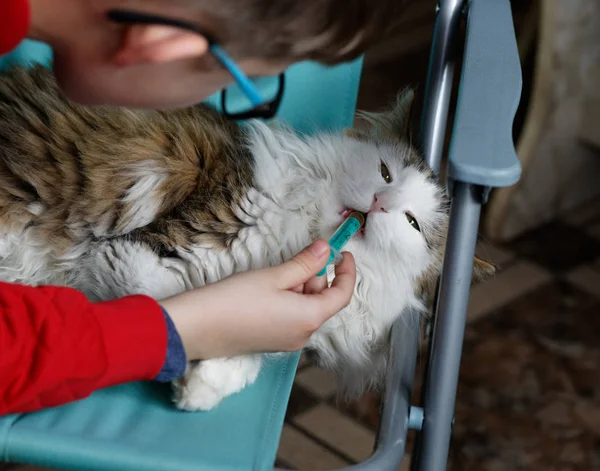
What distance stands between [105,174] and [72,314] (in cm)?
34

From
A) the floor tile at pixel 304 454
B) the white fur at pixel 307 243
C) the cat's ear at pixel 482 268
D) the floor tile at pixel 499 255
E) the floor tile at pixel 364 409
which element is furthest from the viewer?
the floor tile at pixel 499 255

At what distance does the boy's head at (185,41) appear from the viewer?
24.1 inches

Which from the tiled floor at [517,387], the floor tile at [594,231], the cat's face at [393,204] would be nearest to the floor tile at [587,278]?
the tiled floor at [517,387]

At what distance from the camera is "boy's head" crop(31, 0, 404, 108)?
612 mm

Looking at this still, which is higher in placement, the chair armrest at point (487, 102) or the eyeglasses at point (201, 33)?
the eyeglasses at point (201, 33)

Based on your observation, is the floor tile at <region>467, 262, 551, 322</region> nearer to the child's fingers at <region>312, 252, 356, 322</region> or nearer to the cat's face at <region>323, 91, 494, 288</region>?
the cat's face at <region>323, 91, 494, 288</region>

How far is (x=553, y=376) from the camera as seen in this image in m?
1.73

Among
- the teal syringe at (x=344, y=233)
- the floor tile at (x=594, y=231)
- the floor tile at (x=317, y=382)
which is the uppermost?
the teal syringe at (x=344, y=233)

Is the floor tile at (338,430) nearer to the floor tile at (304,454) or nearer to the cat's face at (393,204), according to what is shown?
the floor tile at (304,454)

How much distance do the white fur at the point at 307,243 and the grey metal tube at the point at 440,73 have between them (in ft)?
0.23

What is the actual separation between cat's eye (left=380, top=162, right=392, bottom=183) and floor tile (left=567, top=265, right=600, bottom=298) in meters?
1.16

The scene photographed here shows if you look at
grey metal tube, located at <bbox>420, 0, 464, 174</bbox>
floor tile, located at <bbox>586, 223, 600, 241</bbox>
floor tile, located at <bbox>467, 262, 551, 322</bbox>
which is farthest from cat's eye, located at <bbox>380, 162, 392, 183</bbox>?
floor tile, located at <bbox>586, 223, 600, 241</bbox>

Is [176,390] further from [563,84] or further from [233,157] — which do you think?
[563,84]

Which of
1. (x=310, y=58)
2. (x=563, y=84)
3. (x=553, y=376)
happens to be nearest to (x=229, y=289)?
(x=310, y=58)
